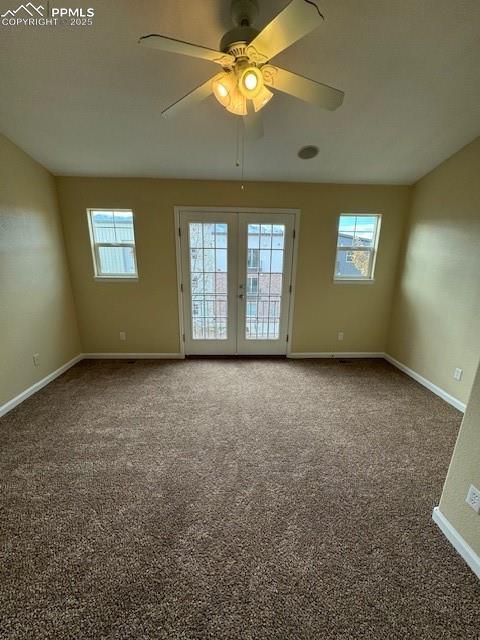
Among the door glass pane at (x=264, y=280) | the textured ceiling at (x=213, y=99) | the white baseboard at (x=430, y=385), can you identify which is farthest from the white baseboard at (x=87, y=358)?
the white baseboard at (x=430, y=385)

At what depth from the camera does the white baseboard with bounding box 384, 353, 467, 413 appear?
2666 millimetres

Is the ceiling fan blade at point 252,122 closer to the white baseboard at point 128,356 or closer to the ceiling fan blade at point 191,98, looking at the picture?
the ceiling fan blade at point 191,98

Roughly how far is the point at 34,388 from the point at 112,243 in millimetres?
1995

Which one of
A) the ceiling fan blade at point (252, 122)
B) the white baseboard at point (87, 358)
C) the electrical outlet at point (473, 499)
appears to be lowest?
the white baseboard at point (87, 358)

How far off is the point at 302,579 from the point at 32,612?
119 cm

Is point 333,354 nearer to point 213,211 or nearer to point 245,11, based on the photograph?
point 213,211

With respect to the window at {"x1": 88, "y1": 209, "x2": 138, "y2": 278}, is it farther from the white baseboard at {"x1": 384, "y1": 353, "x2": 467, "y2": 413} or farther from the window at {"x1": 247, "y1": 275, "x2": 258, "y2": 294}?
the white baseboard at {"x1": 384, "y1": 353, "x2": 467, "y2": 413}

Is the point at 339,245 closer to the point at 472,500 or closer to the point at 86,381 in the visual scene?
the point at 472,500

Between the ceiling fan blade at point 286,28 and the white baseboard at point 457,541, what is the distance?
249 centimetres

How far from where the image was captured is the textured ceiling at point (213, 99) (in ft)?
5.19

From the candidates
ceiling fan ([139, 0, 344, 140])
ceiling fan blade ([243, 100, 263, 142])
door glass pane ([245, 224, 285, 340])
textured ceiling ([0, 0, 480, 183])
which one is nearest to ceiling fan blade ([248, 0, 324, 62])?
ceiling fan ([139, 0, 344, 140])

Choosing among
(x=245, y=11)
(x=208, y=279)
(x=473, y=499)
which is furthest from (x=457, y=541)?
(x=208, y=279)

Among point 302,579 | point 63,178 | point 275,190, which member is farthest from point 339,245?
point 63,178

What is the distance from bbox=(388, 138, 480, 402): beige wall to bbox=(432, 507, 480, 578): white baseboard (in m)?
1.64
